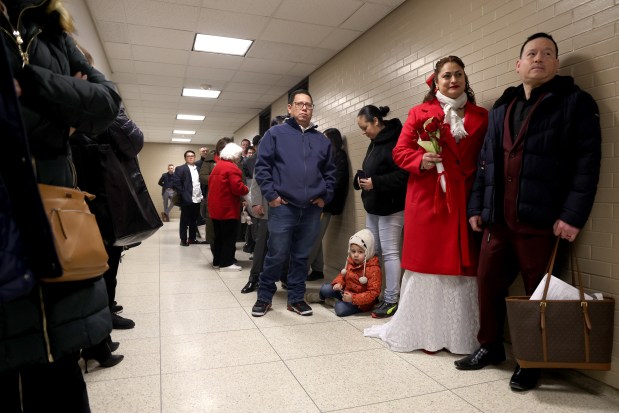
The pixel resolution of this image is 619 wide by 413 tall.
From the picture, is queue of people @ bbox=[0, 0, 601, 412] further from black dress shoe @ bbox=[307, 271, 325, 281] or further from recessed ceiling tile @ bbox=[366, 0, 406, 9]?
recessed ceiling tile @ bbox=[366, 0, 406, 9]

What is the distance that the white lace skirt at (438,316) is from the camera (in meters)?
2.32

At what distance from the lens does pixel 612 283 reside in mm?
1891

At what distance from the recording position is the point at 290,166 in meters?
2.93

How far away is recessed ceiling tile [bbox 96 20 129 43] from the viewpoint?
4.30 m

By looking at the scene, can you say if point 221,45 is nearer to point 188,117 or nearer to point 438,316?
point 438,316

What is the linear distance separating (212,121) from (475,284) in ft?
30.4

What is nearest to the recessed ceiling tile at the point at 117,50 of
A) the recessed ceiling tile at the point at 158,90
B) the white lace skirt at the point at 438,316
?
the recessed ceiling tile at the point at 158,90

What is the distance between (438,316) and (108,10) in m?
4.13

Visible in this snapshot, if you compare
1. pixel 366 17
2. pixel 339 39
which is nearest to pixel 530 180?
pixel 366 17

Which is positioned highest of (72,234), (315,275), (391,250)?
(72,234)

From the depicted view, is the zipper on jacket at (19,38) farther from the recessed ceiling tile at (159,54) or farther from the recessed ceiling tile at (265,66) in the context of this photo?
the recessed ceiling tile at (265,66)

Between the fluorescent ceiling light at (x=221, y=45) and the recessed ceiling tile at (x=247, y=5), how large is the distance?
781 mm

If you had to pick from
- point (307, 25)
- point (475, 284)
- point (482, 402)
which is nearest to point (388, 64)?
point (307, 25)

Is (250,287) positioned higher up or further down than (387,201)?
further down
